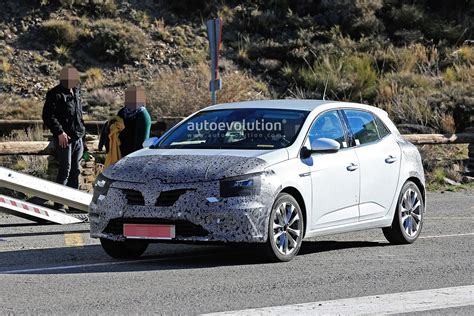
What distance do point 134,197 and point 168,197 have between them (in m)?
0.34

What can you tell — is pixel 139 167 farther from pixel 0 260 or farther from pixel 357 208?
pixel 357 208

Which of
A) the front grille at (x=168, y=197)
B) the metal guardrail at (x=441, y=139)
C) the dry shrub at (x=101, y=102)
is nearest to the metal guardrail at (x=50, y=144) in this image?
the metal guardrail at (x=441, y=139)

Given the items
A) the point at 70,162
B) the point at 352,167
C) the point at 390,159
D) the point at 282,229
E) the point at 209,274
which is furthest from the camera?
the point at 70,162

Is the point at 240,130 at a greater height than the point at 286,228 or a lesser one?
greater

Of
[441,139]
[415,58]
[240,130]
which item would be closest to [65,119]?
[240,130]

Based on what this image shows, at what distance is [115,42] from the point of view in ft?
108

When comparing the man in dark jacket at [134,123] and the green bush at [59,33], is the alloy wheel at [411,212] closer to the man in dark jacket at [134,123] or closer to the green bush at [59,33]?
the man in dark jacket at [134,123]

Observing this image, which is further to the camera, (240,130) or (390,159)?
(390,159)

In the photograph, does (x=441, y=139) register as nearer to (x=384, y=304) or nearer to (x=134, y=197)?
(x=134, y=197)

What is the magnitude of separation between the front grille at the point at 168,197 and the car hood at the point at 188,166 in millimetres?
98

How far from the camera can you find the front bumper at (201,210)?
30.9 ft

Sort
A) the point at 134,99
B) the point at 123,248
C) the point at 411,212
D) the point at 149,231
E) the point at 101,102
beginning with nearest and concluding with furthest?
the point at 149,231 → the point at 123,248 → the point at 411,212 → the point at 134,99 → the point at 101,102

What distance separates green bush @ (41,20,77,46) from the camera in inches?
1304

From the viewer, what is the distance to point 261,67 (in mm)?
33344
